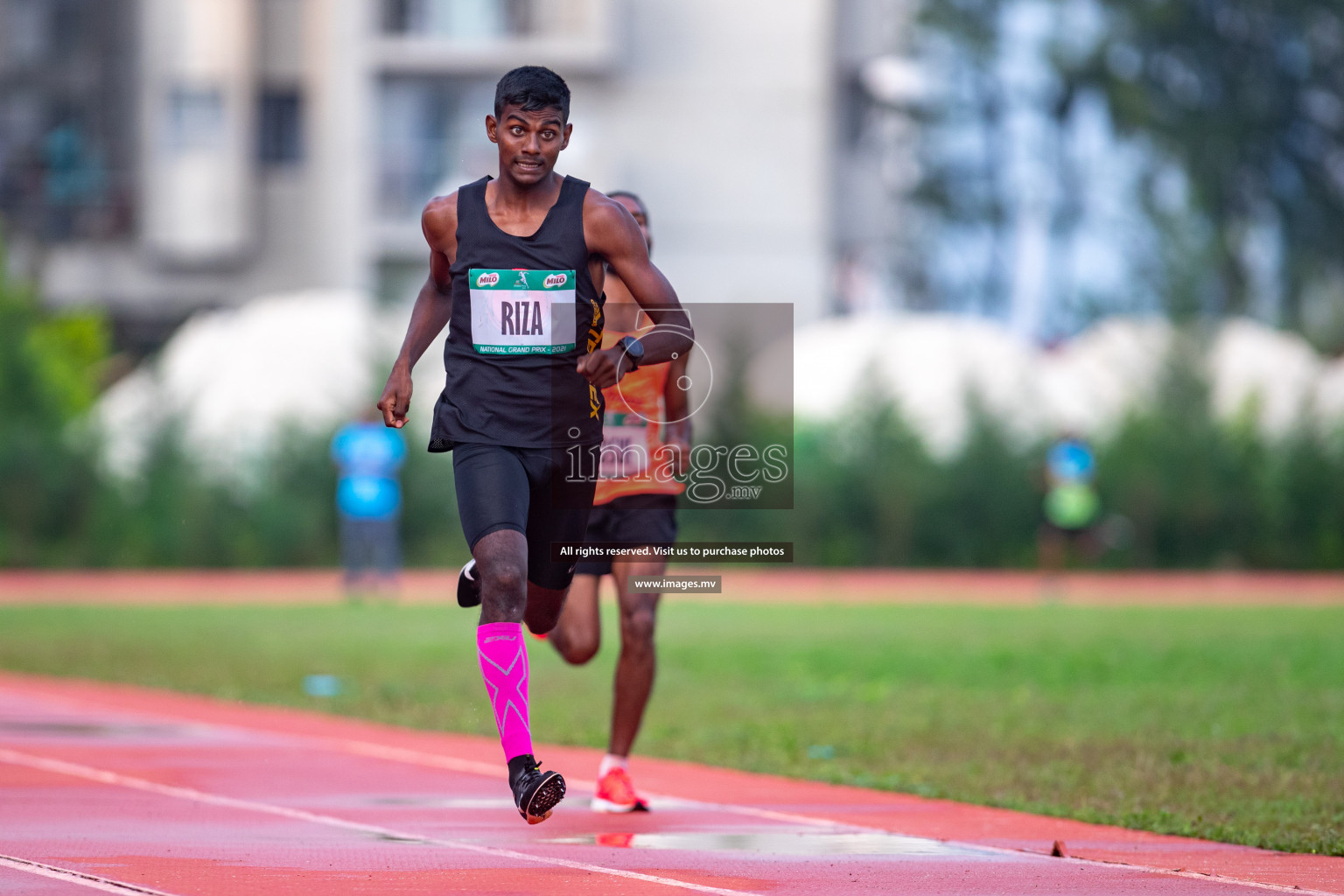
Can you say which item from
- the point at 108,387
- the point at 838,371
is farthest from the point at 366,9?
the point at 838,371

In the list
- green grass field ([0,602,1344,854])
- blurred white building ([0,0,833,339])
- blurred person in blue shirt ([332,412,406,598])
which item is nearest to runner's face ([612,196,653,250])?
green grass field ([0,602,1344,854])

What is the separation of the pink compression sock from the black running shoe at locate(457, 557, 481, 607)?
419mm

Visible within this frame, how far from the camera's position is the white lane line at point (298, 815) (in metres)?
6.60

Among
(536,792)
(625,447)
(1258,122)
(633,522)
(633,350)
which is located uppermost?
(1258,122)

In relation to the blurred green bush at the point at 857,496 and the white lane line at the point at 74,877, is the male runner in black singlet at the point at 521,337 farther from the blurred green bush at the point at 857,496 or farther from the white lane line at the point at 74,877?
the blurred green bush at the point at 857,496

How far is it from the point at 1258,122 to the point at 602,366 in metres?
43.6

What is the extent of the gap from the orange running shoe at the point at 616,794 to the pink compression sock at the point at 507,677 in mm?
1388

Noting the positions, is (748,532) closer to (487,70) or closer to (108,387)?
(487,70)

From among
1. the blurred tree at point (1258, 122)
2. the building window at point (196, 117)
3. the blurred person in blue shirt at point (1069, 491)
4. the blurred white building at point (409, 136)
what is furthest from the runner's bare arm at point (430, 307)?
the blurred tree at point (1258, 122)

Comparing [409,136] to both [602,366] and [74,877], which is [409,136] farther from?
[74,877]

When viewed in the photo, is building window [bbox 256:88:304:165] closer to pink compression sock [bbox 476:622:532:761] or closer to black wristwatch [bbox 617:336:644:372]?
black wristwatch [bbox 617:336:644:372]

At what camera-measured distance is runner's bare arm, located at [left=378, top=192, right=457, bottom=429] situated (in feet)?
23.6

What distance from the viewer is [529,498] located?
7.20 metres

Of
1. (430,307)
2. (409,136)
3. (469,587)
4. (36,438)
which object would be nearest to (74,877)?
(469,587)
